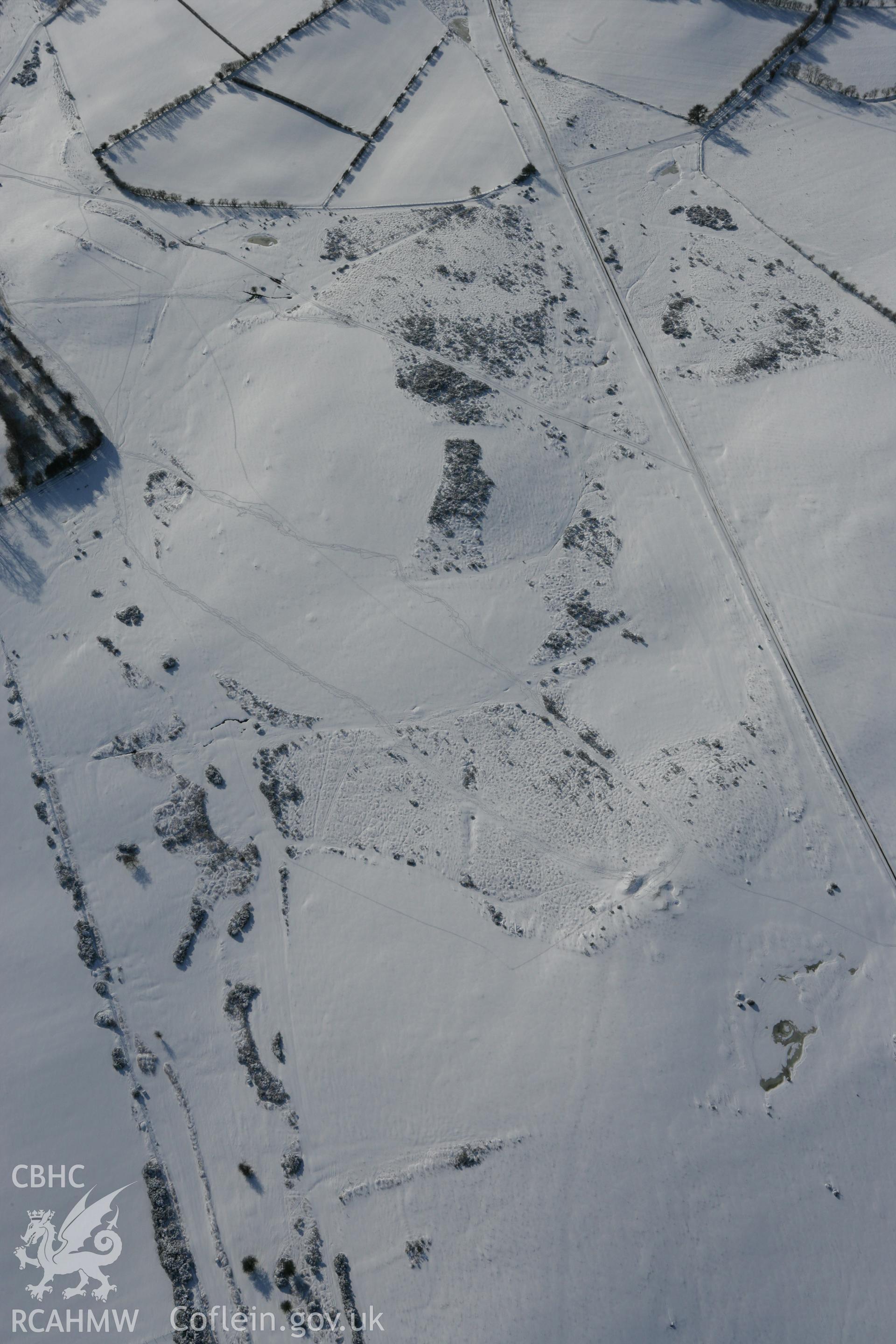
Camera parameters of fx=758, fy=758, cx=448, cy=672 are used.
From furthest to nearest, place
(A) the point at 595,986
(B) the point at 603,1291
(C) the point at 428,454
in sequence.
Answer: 1. (C) the point at 428,454
2. (A) the point at 595,986
3. (B) the point at 603,1291

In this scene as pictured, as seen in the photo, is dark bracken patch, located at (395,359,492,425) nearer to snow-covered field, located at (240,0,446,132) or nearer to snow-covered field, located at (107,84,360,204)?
snow-covered field, located at (107,84,360,204)

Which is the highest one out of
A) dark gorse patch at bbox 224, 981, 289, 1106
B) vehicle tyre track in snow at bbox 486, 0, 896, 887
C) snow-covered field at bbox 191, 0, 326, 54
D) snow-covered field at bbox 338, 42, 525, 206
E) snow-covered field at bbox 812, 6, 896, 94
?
snow-covered field at bbox 191, 0, 326, 54

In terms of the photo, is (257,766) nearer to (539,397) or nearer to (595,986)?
(595,986)

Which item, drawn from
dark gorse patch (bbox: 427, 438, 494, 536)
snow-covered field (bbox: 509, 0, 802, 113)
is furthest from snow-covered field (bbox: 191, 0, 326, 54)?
dark gorse patch (bbox: 427, 438, 494, 536)

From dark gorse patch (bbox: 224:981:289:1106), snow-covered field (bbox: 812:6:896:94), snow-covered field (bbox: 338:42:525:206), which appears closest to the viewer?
dark gorse patch (bbox: 224:981:289:1106)

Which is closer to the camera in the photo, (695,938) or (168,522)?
(695,938)

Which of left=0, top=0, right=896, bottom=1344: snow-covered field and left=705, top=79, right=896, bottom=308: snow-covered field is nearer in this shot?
left=0, top=0, right=896, bottom=1344: snow-covered field

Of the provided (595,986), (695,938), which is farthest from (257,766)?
(695,938)
